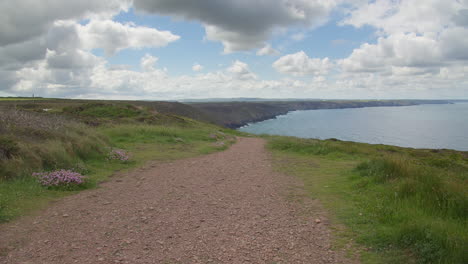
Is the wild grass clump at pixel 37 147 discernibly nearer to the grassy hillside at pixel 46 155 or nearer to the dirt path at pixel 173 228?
the grassy hillside at pixel 46 155

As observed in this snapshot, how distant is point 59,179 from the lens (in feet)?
32.3

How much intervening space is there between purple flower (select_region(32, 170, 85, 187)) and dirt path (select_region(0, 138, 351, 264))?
0.89m

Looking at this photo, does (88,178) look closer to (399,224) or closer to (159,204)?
(159,204)

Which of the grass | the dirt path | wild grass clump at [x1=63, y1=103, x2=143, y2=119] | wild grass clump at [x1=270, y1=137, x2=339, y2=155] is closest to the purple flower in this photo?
the dirt path

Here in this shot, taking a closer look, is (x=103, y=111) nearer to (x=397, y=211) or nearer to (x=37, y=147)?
(x=37, y=147)

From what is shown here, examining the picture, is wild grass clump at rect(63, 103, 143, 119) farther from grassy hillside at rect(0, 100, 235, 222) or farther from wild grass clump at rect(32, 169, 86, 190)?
wild grass clump at rect(32, 169, 86, 190)

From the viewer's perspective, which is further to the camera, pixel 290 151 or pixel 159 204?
pixel 290 151

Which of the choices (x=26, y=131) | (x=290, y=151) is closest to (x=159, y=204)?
(x=26, y=131)

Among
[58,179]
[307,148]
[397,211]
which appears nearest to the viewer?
[397,211]

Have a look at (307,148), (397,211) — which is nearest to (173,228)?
(397,211)

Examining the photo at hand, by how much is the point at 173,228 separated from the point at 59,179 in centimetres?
556

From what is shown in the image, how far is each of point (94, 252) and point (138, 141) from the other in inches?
709

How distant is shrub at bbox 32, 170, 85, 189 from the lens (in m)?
9.62

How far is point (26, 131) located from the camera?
13180 millimetres
